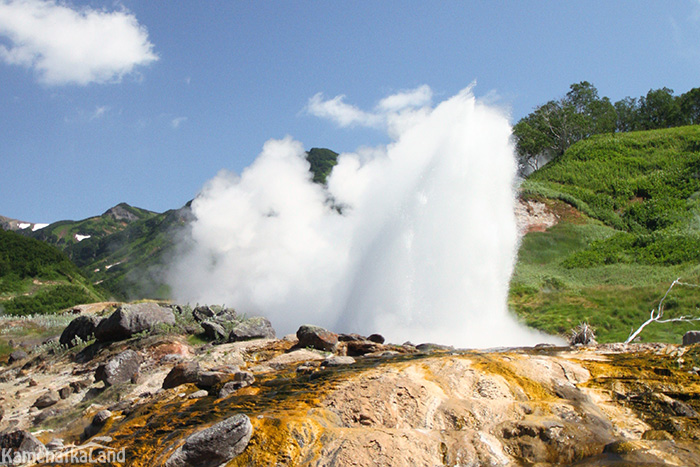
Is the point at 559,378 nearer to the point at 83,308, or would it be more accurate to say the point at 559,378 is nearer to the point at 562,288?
the point at 562,288

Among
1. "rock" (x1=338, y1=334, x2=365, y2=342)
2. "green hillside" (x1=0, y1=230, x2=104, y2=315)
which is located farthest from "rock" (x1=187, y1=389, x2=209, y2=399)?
"green hillside" (x1=0, y1=230, x2=104, y2=315)

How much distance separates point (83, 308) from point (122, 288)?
71.7m

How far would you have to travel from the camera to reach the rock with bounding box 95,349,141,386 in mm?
9273

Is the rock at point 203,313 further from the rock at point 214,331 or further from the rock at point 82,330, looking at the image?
the rock at point 82,330

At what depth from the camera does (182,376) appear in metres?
8.19

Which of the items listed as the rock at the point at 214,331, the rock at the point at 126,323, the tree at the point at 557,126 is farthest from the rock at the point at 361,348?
the tree at the point at 557,126

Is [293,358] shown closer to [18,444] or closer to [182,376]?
[182,376]

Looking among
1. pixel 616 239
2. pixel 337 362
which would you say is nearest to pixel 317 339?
pixel 337 362

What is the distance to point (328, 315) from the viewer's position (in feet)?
61.5

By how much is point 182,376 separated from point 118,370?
88.6 inches

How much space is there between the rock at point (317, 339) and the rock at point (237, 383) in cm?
320

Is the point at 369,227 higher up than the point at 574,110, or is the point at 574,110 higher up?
the point at 574,110

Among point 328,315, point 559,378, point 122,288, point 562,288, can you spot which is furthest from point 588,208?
point 122,288

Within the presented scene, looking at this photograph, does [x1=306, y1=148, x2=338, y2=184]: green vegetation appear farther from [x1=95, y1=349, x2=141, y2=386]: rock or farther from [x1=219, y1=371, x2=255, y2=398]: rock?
[x1=219, y1=371, x2=255, y2=398]: rock
